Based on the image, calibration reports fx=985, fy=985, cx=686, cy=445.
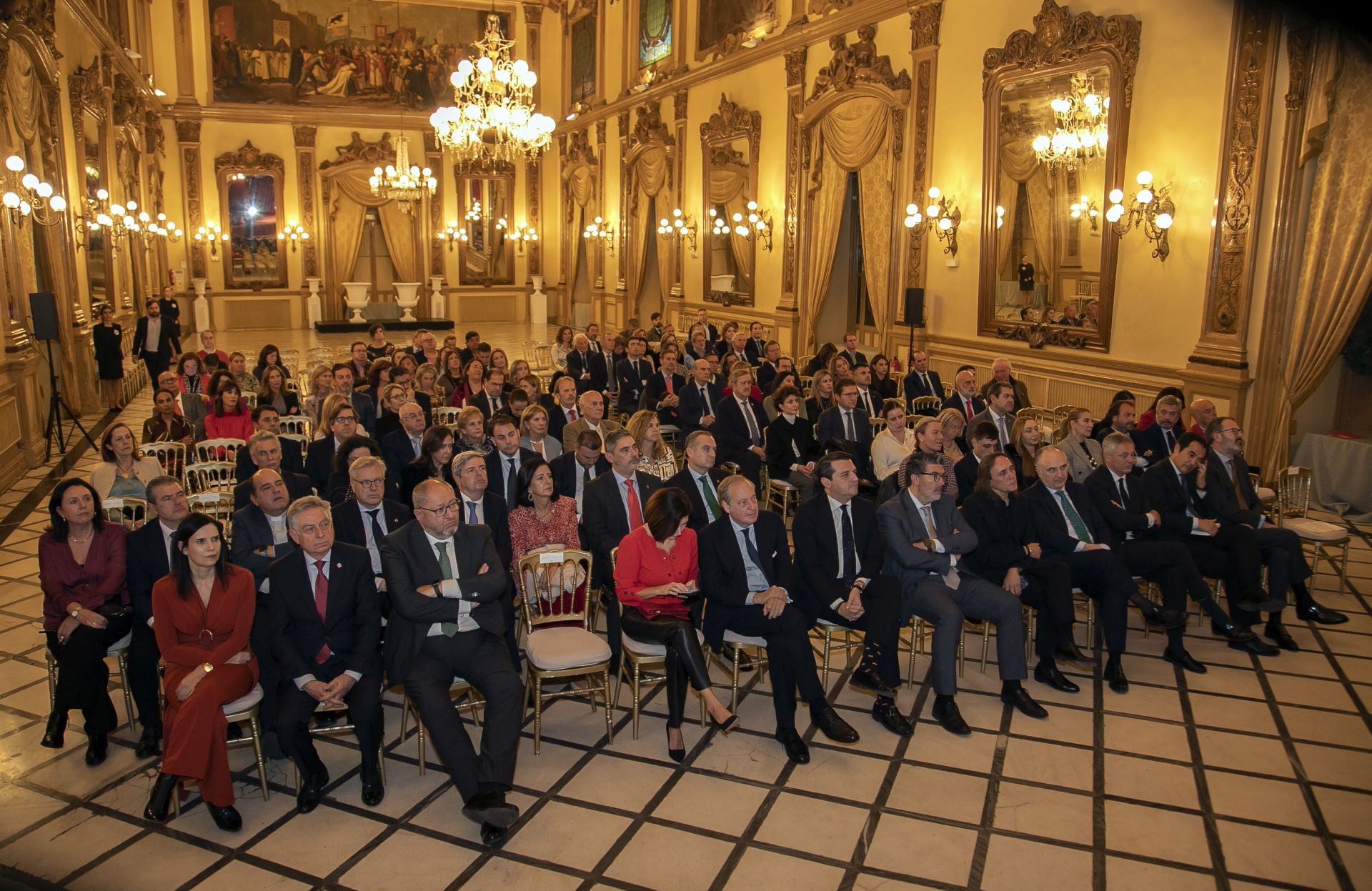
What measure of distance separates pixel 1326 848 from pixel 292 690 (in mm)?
4265

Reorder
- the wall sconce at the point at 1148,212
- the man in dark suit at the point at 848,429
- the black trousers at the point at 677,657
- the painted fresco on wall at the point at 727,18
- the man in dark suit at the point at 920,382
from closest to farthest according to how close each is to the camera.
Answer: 1. the black trousers at the point at 677,657
2. the man in dark suit at the point at 848,429
3. the wall sconce at the point at 1148,212
4. the man in dark suit at the point at 920,382
5. the painted fresco on wall at the point at 727,18

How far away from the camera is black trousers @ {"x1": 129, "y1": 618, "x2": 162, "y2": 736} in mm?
4582

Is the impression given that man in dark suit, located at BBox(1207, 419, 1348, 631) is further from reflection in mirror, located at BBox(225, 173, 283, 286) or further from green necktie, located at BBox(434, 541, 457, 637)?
reflection in mirror, located at BBox(225, 173, 283, 286)

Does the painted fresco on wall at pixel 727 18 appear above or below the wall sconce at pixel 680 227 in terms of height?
above

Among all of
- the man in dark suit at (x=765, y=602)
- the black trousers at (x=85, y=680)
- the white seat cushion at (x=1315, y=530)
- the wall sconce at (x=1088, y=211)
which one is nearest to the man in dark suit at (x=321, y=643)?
the black trousers at (x=85, y=680)

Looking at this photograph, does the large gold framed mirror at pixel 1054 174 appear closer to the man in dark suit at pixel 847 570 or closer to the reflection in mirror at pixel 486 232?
the man in dark suit at pixel 847 570

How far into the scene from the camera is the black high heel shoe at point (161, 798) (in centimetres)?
402

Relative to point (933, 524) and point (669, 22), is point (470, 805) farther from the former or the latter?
point (669, 22)

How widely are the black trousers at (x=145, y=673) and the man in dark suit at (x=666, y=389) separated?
20.3 feet

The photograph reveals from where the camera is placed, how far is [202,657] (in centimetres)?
413

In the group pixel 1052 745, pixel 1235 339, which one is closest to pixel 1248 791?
pixel 1052 745

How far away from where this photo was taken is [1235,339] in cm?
900

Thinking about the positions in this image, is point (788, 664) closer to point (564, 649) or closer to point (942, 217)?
point (564, 649)

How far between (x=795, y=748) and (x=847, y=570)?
1.02 m
